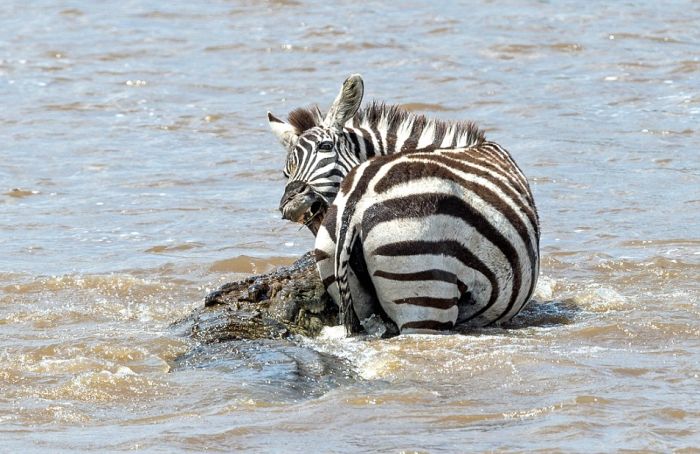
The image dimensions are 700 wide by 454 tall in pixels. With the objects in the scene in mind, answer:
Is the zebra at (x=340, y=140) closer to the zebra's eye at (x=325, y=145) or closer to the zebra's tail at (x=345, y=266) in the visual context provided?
the zebra's eye at (x=325, y=145)

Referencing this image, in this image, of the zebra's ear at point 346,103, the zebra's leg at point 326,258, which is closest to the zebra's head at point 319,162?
the zebra's ear at point 346,103

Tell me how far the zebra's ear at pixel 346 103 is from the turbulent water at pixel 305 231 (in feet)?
4.57

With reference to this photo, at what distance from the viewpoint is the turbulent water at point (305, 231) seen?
19.9 ft

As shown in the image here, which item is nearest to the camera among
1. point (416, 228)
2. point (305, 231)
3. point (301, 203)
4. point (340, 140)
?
point (416, 228)

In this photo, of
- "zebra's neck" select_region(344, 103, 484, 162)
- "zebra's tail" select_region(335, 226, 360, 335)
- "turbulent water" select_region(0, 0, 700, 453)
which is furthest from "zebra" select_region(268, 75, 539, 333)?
"turbulent water" select_region(0, 0, 700, 453)

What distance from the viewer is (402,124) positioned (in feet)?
26.3

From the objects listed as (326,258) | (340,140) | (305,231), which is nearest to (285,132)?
(340,140)

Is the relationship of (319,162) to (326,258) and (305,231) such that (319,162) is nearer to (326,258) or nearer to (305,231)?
(326,258)

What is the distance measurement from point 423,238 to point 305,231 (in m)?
4.48

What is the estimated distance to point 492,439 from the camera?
571cm

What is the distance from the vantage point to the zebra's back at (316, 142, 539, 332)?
22.7ft

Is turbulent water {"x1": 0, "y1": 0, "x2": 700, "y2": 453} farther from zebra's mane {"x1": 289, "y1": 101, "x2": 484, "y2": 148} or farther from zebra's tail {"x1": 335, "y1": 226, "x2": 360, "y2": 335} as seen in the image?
zebra's mane {"x1": 289, "y1": 101, "x2": 484, "y2": 148}

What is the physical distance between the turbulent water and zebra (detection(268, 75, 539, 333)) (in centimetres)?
25

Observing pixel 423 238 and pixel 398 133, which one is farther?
pixel 398 133
